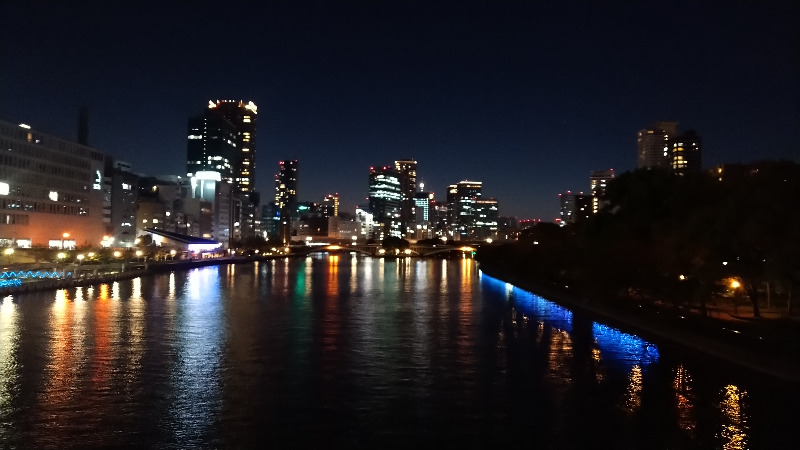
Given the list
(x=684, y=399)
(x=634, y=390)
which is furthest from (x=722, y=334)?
(x=684, y=399)

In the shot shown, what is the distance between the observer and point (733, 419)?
12.6 meters

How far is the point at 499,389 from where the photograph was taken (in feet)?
47.6

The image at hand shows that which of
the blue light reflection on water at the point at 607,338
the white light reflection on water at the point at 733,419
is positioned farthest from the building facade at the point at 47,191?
the white light reflection on water at the point at 733,419

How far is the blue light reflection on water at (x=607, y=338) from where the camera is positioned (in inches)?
768

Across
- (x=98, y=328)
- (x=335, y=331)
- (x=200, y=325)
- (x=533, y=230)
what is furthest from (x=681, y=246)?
(x=533, y=230)

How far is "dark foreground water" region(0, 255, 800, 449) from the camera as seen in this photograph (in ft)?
36.0

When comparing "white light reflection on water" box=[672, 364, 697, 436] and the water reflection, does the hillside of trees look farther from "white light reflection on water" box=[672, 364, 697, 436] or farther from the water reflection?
the water reflection

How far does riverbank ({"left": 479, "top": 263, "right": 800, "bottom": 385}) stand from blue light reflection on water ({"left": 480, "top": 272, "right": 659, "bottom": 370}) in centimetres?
86

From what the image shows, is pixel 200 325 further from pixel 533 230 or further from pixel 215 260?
pixel 215 260

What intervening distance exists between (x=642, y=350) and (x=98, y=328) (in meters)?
17.9

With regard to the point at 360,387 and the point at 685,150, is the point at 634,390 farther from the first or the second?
the point at 685,150

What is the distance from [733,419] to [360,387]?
23.4ft

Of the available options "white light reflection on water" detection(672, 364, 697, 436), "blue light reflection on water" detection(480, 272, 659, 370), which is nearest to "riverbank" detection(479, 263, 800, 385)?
"blue light reflection on water" detection(480, 272, 659, 370)

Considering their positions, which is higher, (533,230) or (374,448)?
(533,230)
